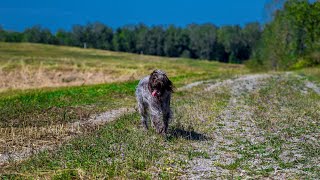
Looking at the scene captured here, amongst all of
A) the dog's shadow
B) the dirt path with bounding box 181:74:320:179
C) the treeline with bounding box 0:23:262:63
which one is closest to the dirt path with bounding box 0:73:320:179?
the dirt path with bounding box 181:74:320:179

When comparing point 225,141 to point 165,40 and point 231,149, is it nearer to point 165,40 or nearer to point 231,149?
point 231,149

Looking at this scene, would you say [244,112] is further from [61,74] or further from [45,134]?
[61,74]

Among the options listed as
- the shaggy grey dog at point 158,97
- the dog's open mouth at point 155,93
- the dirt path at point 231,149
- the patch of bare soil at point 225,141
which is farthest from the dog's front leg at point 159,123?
the patch of bare soil at point 225,141

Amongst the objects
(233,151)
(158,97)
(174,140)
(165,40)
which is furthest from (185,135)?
(165,40)

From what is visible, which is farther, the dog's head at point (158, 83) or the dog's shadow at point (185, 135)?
the dog's shadow at point (185, 135)

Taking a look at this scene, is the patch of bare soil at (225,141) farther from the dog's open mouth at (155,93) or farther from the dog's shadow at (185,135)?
the dog's open mouth at (155,93)

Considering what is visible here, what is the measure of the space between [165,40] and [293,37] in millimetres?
88886

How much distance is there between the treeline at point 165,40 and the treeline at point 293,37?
78.2 meters

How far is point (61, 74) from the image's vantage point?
59469mm

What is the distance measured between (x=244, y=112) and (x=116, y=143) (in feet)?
30.0

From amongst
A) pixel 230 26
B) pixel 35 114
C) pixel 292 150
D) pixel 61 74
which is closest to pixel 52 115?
pixel 35 114

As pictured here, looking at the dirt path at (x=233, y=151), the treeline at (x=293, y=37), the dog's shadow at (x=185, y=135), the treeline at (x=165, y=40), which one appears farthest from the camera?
the treeline at (x=165, y=40)

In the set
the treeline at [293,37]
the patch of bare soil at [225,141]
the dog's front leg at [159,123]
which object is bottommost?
the patch of bare soil at [225,141]

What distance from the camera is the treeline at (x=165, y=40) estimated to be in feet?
549
